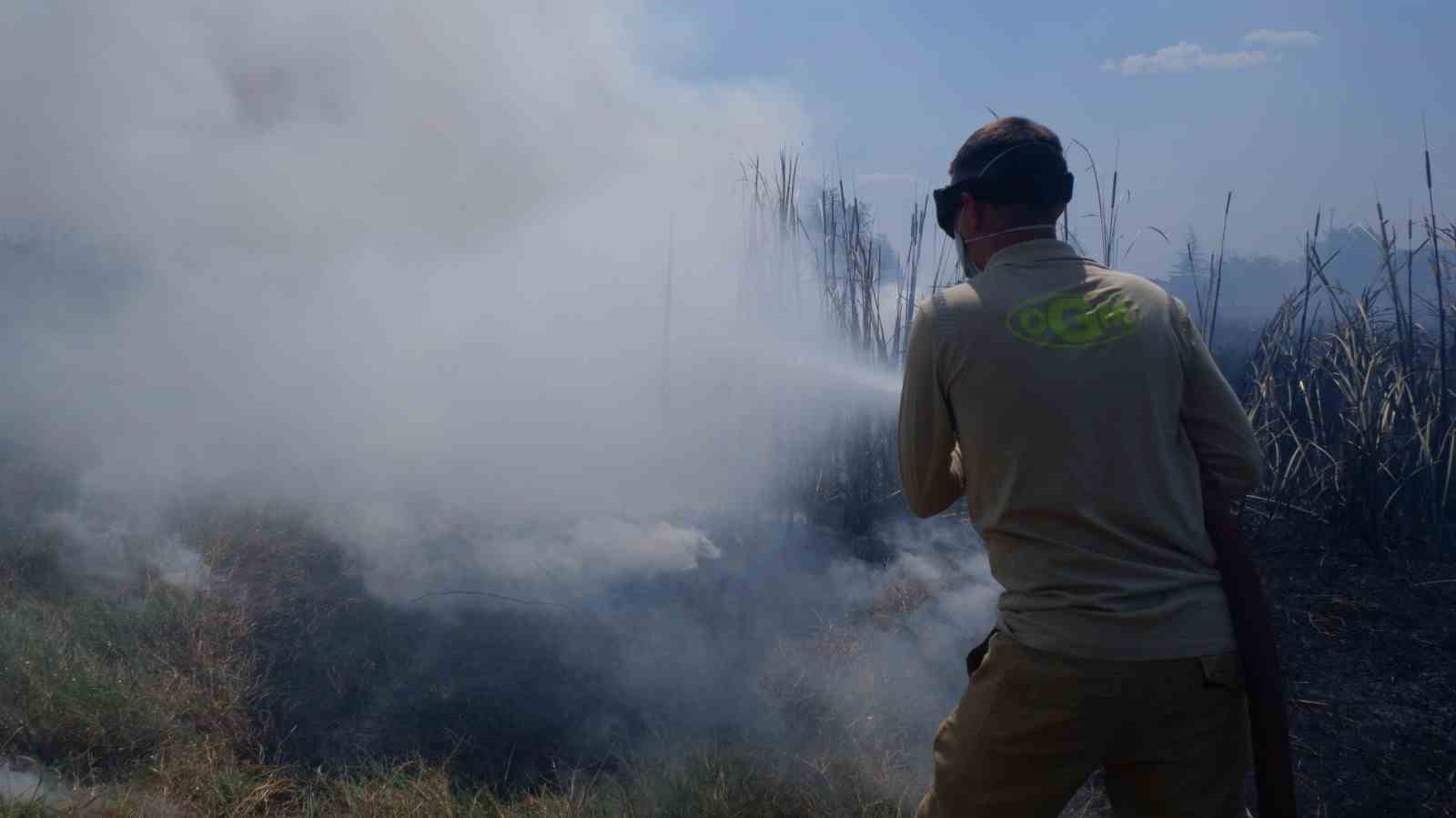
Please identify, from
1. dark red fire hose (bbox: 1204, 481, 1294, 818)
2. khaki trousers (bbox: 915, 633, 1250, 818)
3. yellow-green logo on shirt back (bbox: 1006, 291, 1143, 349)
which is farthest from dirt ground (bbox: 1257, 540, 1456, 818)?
yellow-green logo on shirt back (bbox: 1006, 291, 1143, 349)

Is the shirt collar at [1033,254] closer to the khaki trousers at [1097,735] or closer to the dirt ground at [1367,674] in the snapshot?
the khaki trousers at [1097,735]

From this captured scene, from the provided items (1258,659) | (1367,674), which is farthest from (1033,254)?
(1367,674)

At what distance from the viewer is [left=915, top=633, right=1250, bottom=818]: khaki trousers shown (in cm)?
161

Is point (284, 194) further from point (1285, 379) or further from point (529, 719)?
point (1285, 379)

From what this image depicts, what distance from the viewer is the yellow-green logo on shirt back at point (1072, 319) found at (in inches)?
64.2

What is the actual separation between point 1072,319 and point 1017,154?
0.33 metres

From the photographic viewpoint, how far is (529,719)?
132 inches

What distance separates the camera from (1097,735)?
1639 millimetres

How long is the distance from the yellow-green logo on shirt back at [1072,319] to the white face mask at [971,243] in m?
0.19

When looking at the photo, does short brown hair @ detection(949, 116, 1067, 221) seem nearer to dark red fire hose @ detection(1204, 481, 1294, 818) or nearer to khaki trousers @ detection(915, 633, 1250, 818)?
→ dark red fire hose @ detection(1204, 481, 1294, 818)

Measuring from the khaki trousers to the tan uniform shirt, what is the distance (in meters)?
0.04

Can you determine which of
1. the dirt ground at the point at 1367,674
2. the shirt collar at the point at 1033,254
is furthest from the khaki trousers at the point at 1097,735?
the dirt ground at the point at 1367,674

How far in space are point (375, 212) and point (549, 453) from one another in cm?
277

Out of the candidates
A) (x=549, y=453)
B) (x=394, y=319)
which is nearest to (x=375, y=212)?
(x=394, y=319)
